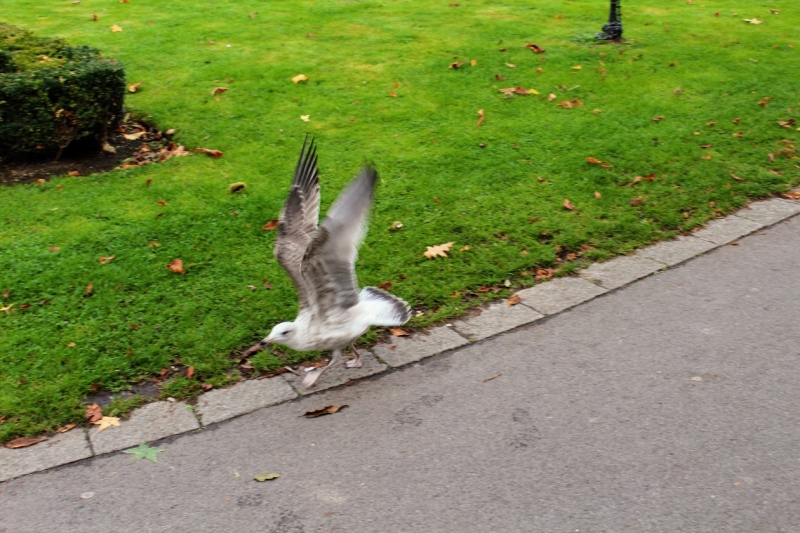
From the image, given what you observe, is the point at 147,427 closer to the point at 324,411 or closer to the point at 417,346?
the point at 324,411

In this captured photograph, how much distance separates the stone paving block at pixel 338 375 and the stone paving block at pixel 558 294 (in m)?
1.20

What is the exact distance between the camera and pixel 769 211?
628 centimetres

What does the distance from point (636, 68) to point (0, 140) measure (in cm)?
683

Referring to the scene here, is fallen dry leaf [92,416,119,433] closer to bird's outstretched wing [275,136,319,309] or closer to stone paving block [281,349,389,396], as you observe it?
stone paving block [281,349,389,396]

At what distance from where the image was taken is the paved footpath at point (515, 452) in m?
3.39

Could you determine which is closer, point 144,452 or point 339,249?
point 144,452

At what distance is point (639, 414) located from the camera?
405cm

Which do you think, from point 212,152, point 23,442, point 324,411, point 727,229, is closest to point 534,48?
point 727,229

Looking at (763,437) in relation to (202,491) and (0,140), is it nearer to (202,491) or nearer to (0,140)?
(202,491)

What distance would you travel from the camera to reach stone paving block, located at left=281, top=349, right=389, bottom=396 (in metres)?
4.39

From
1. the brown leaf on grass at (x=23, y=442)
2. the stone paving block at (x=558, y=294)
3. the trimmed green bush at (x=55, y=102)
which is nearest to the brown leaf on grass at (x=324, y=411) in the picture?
the brown leaf on grass at (x=23, y=442)

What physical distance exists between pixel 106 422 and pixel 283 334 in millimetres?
1043

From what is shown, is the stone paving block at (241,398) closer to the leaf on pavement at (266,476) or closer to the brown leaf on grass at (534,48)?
the leaf on pavement at (266,476)

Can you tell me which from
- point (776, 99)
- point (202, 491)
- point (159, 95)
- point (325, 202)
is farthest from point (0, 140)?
point (776, 99)
